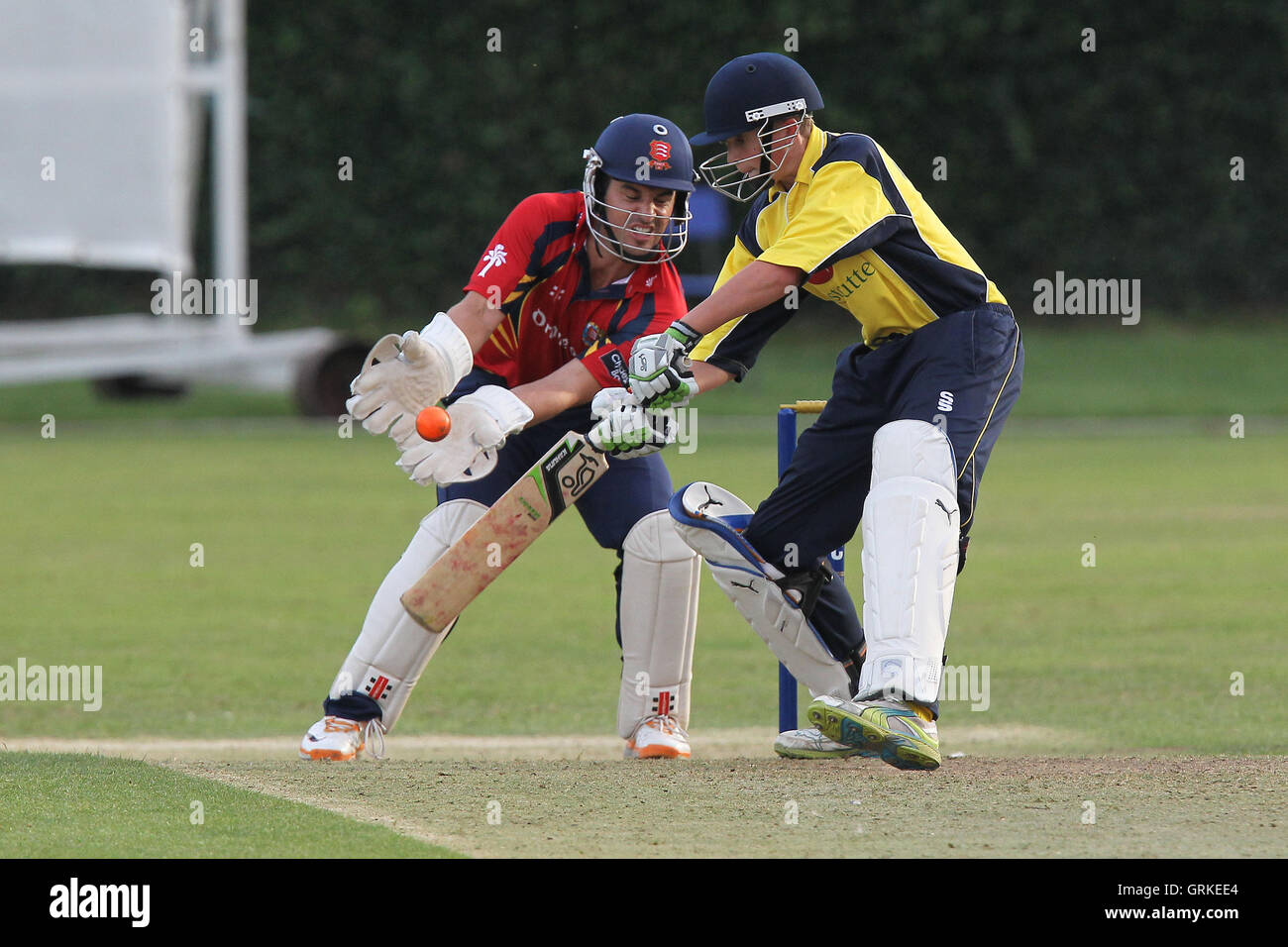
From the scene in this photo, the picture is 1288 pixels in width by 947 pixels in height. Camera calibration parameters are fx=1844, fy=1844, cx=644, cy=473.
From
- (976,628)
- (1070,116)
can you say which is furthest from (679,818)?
(1070,116)

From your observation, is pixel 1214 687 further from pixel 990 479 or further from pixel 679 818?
pixel 990 479

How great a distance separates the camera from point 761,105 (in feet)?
15.5

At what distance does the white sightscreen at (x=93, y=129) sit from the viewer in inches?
614

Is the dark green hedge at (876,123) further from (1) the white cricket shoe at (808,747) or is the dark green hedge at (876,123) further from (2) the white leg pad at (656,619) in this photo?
(1) the white cricket shoe at (808,747)

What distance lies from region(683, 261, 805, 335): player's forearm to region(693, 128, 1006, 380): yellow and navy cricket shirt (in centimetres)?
3

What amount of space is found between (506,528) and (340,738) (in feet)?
2.49

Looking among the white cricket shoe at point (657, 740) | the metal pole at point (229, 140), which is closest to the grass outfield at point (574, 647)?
the white cricket shoe at point (657, 740)

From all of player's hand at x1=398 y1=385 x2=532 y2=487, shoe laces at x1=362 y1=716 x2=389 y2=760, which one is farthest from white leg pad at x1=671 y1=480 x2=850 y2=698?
shoe laces at x1=362 y1=716 x2=389 y2=760

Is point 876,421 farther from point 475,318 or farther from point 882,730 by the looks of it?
point 475,318

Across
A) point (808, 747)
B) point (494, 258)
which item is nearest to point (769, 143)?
point (494, 258)

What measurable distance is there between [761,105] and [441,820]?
198cm

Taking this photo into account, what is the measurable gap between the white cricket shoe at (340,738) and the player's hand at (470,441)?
72cm

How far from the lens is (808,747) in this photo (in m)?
4.99

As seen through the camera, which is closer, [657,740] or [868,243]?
[868,243]
